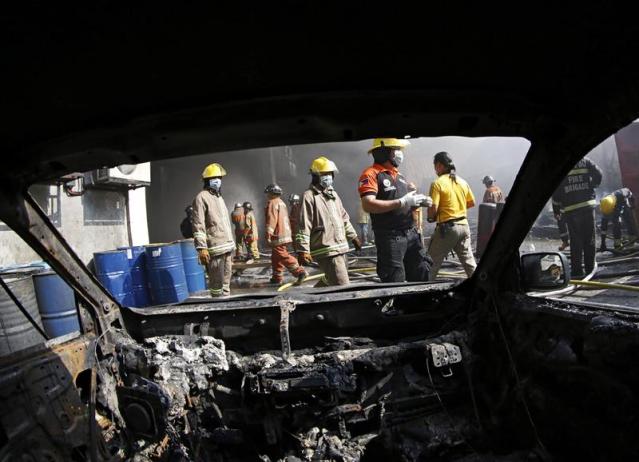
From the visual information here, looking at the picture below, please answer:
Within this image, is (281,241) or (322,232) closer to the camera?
(322,232)

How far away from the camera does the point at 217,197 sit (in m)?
5.55

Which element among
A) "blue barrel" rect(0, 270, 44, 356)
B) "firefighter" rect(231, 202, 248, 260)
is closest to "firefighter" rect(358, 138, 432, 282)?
"blue barrel" rect(0, 270, 44, 356)

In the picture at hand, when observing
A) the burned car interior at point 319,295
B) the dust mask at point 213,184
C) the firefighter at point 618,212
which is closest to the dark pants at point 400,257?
the burned car interior at point 319,295

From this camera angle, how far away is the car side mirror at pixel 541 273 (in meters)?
1.79

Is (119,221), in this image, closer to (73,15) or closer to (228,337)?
(228,337)

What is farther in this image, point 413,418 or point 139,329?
point 139,329

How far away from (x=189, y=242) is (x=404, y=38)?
607cm

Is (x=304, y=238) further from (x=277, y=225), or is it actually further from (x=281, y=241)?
(x=277, y=225)

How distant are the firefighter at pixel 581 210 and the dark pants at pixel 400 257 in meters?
2.41

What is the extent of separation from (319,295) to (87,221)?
6213mm

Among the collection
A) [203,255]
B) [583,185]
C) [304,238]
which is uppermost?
[583,185]

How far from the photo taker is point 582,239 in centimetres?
516

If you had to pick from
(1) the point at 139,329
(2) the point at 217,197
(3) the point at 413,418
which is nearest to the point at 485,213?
(2) the point at 217,197

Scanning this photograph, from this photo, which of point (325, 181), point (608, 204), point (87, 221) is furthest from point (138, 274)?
point (608, 204)
